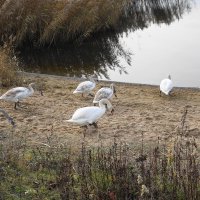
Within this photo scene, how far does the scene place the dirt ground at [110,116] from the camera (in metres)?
8.69

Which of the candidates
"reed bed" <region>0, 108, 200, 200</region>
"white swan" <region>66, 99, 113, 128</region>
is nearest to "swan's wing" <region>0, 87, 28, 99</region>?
"white swan" <region>66, 99, 113, 128</region>

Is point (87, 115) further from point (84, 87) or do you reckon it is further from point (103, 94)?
point (84, 87)

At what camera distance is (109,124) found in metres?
9.54

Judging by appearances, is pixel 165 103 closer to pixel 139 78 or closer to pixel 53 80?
pixel 53 80

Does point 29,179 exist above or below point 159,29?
below

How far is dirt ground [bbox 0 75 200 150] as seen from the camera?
8.69 meters

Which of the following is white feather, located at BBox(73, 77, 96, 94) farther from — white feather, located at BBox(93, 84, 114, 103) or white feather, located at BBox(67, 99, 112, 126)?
white feather, located at BBox(67, 99, 112, 126)

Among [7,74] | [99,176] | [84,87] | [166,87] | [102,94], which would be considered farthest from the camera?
[7,74]

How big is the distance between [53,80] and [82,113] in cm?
464

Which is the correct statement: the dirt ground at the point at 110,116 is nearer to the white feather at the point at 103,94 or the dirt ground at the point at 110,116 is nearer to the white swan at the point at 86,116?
the white swan at the point at 86,116

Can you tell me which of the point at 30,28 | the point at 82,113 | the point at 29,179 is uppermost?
the point at 30,28

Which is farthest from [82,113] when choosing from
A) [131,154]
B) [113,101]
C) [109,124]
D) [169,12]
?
[169,12]

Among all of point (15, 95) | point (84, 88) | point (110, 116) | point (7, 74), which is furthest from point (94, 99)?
point (7, 74)

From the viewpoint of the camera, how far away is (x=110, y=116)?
33.2ft
